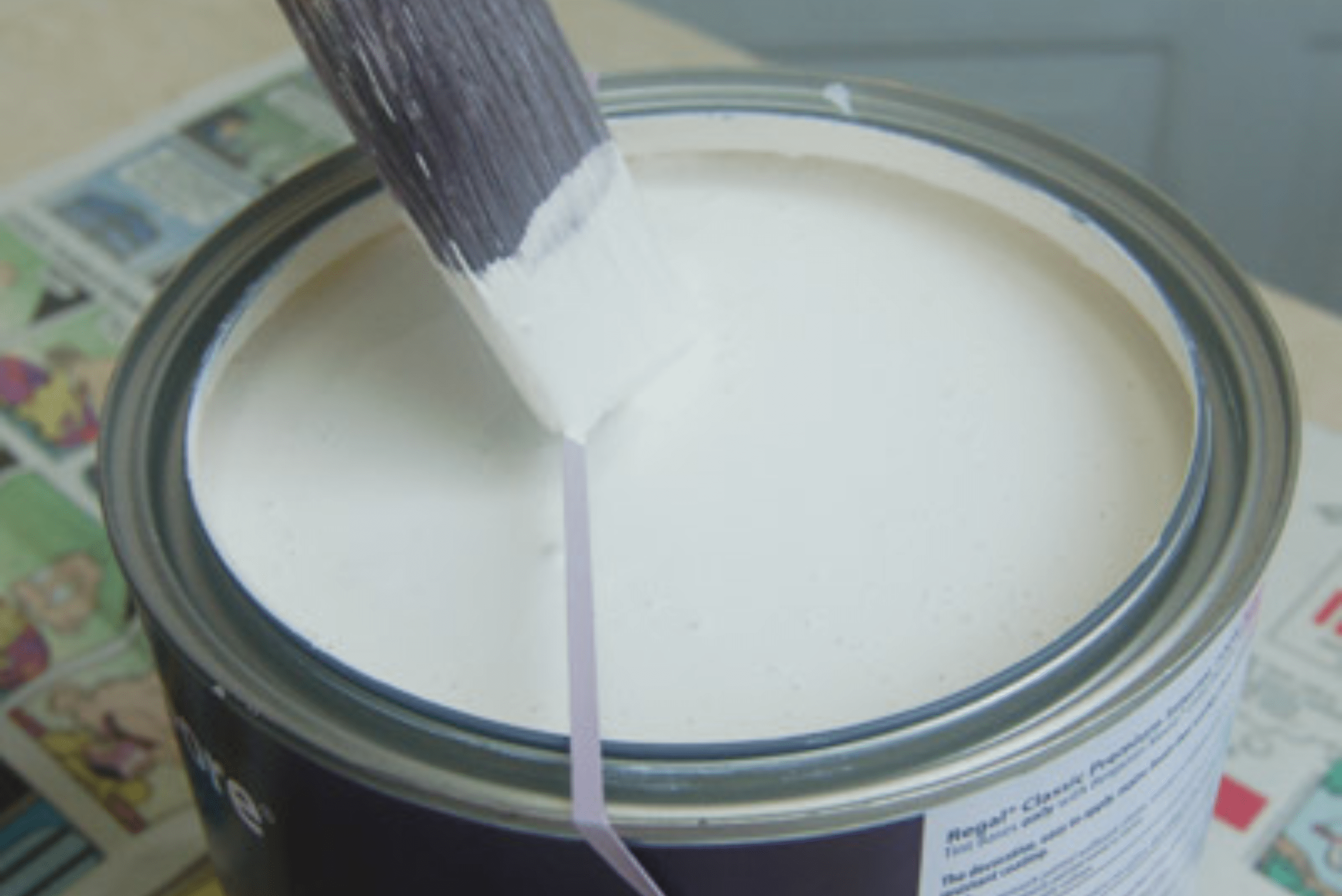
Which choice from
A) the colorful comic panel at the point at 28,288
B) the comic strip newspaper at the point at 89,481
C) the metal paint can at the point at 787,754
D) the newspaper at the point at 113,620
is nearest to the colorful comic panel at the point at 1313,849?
the newspaper at the point at 113,620

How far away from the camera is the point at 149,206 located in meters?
1.21

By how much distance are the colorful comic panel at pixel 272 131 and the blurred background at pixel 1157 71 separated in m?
0.46

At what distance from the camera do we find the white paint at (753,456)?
22.2 inches

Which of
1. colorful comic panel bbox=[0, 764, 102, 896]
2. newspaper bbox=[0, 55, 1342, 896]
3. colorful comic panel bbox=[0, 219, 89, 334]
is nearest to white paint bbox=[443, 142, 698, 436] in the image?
newspaper bbox=[0, 55, 1342, 896]

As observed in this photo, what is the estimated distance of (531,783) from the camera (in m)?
0.50

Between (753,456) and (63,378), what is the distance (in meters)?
0.61

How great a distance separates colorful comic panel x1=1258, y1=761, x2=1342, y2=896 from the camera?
0.81 meters

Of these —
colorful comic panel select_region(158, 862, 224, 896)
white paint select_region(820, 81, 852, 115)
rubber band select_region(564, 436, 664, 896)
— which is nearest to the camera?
rubber band select_region(564, 436, 664, 896)

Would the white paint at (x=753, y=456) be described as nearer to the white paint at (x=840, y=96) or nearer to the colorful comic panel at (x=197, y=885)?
the white paint at (x=840, y=96)

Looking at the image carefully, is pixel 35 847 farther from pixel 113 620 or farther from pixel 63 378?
pixel 63 378

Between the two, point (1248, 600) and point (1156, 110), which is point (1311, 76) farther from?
point (1248, 600)

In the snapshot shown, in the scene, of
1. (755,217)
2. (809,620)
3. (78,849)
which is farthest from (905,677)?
(78,849)

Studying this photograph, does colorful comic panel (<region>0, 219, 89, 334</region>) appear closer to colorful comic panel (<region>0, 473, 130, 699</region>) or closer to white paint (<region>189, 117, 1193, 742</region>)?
colorful comic panel (<region>0, 473, 130, 699</region>)

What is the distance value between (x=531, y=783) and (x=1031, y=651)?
0.54 ft
